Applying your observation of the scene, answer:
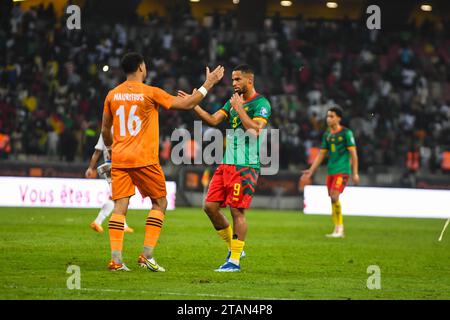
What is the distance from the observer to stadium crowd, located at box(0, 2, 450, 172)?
97.2 feet

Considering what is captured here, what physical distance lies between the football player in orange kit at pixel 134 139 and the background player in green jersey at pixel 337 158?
801 cm

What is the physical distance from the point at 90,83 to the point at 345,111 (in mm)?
9435

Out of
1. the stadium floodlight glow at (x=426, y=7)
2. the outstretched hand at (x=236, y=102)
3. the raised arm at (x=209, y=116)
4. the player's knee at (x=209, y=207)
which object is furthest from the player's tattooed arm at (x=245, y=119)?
the stadium floodlight glow at (x=426, y=7)

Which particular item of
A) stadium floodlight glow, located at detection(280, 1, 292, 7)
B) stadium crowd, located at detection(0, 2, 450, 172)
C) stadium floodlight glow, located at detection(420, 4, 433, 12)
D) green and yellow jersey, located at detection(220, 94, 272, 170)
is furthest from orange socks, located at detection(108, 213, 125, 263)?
stadium floodlight glow, located at detection(420, 4, 433, 12)

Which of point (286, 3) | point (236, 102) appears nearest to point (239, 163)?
point (236, 102)

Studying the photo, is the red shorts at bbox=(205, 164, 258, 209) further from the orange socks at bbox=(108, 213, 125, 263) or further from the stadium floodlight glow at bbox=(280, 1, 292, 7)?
the stadium floodlight glow at bbox=(280, 1, 292, 7)

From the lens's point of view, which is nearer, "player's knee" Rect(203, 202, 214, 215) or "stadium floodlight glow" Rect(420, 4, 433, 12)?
"player's knee" Rect(203, 202, 214, 215)

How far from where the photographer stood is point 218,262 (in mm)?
12125

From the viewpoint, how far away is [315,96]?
33281 mm

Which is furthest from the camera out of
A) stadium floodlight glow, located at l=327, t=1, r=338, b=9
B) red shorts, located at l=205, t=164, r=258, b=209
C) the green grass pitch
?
stadium floodlight glow, located at l=327, t=1, r=338, b=9

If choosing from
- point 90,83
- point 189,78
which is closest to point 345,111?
point 189,78

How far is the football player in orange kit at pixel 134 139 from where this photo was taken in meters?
10.5

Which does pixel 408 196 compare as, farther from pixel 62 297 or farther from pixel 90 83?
pixel 62 297

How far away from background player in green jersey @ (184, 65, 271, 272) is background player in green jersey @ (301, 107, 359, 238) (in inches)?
276
